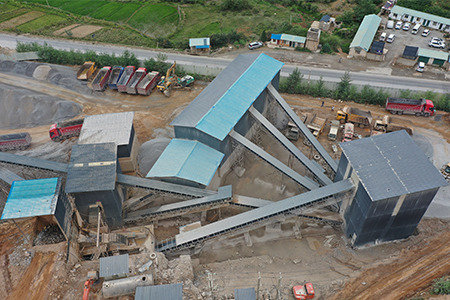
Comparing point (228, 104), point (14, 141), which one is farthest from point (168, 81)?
point (14, 141)

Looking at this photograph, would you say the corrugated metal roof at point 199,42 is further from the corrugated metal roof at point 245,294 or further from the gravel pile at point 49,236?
the corrugated metal roof at point 245,294

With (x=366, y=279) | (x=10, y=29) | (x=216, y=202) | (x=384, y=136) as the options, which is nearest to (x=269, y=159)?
(x=216, y=202)

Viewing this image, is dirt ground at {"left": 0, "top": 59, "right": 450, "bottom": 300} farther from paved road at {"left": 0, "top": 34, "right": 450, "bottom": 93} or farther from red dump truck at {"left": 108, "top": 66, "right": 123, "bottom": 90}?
red dump truck at {"left": 108, "top": 66, "right": 123, "bottom": 90}

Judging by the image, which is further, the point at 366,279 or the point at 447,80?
the point at 447,80

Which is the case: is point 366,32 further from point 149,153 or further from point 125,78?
point 149,153

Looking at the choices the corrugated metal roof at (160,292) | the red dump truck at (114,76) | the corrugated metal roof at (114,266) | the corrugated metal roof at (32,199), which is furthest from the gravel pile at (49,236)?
the red dump truck at (114,76)

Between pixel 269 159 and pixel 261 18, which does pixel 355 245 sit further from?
pixel 261 18
